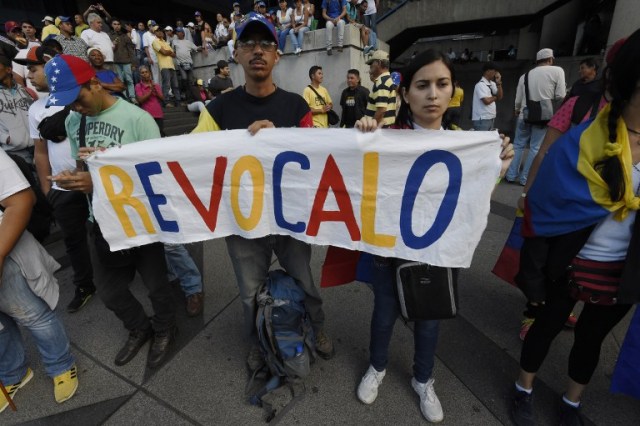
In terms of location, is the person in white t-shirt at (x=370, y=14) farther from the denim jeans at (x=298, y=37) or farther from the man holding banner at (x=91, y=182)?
the man holding banner at (x=91, y=182)

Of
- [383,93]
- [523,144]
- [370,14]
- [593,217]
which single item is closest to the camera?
[593,217]

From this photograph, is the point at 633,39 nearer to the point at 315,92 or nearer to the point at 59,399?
the point at 59,399

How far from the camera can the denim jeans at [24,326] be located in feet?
6.05

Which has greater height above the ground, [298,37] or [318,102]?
[298,37]

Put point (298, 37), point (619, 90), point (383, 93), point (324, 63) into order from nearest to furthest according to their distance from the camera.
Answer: point (619, 90)
point (383, 93)
point (324, 63)
point (298, 37)

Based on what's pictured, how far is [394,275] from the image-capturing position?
67.0 inches

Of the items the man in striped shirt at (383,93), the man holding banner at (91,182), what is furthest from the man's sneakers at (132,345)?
the man in striped shirt at (383,93)

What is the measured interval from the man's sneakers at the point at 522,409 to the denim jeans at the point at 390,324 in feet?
1.60

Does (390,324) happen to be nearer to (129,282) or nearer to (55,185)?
(129,282)

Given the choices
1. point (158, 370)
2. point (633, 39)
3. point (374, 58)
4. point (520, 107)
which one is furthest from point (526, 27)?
point (158, 370)

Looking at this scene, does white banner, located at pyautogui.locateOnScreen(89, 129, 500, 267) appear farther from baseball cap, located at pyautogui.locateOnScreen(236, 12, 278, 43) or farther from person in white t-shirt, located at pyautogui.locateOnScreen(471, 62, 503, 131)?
person in white t-shirt, located at pyautogui.locateOnScreen(471, 62, 503, 131)

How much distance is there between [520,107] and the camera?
217 inches

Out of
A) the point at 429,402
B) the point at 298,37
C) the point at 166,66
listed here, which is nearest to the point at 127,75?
the point at 166,66

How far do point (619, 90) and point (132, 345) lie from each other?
3.12m
